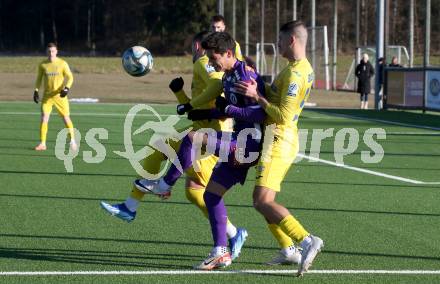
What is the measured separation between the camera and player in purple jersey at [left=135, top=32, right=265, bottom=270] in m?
7.63

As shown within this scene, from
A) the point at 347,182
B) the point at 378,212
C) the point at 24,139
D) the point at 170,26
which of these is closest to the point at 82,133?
the point at 24,139

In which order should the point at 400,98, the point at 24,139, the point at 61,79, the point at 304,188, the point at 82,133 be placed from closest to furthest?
the point at 304,188 → the point at 61,79 → the point at 24,139 → the point at 82,133 → the point at 400,98

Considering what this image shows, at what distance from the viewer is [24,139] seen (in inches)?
824

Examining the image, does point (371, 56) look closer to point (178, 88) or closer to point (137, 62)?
point (137, 62)

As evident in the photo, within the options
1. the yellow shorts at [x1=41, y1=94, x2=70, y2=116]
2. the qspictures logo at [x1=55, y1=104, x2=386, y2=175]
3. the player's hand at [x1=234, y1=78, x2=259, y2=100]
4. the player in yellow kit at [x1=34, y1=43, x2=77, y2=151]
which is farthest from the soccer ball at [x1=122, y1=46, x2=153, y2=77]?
the yellow shorts at [x1=41, y1=94, x2=70, y2=116]

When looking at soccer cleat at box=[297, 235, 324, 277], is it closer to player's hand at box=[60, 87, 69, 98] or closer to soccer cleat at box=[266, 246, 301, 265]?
soccer cleat at box=[266, 246, 301, 265]

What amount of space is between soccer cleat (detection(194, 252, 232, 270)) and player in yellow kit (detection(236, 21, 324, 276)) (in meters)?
0.55

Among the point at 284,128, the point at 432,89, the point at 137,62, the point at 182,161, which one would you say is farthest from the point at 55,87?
the point at 432,89

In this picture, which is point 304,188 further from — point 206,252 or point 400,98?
point 400,98

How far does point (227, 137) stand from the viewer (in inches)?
320

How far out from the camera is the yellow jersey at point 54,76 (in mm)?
19453

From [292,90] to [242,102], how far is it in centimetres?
46

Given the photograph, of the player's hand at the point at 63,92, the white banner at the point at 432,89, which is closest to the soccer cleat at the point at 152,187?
the player's hand at the point at 63,92

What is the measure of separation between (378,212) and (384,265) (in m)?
3.05
